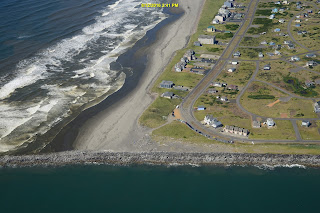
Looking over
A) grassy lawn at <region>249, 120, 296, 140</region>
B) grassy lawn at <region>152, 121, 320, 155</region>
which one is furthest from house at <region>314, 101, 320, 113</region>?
grassy lawn at <region>152, 121, 320, 155</region>

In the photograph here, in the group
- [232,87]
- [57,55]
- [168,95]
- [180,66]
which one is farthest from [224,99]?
[57,55]

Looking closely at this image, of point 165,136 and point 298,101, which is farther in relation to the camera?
point 298,101

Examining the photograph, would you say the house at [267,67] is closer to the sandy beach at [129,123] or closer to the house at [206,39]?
the house at [206,39]

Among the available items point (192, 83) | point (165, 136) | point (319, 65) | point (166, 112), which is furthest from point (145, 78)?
point (319, 65)

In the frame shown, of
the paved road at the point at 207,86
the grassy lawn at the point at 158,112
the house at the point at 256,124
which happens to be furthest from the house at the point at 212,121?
the grassy lawn at the point at 158,112

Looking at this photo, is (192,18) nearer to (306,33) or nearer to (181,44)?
(181,44)
